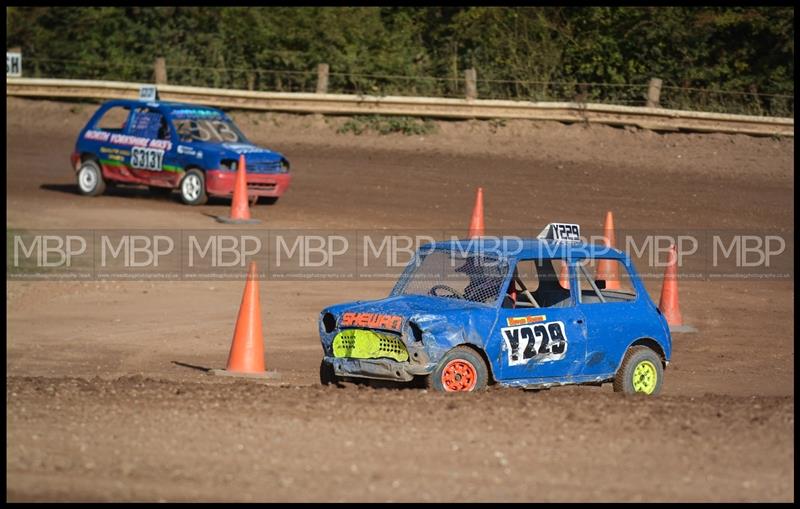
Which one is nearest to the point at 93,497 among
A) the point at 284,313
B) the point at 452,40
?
the point at 284,313

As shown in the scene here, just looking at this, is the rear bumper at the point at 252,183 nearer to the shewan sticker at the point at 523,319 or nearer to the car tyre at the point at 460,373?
the shewan sticker at the point at 523,319

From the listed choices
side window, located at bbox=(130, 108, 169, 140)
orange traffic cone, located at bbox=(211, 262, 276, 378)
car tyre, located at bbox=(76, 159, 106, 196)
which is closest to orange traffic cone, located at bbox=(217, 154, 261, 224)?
side window, located at bbox=(130, 108, 169, 140)

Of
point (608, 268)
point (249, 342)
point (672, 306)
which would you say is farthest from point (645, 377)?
point (608, 268)

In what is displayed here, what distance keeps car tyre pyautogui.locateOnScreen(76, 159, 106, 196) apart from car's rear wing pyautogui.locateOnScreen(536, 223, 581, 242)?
1383 centimetres

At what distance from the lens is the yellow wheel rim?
1055 centimetres

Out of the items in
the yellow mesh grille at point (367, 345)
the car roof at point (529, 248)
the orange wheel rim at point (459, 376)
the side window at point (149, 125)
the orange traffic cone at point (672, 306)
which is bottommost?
the orange traffic cone at point (672, 306)

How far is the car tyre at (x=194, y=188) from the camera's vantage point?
71.2 ft

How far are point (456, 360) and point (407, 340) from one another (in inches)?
17.2

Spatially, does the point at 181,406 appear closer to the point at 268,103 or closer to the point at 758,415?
the point at 758,415

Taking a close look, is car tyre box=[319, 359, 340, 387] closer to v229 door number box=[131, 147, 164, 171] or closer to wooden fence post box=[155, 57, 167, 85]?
v229 door number box=[131, 147, 164, 171]

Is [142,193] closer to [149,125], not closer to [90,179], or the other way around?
[90,179]

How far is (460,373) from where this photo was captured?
9.70 meters

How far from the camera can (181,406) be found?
8711mm

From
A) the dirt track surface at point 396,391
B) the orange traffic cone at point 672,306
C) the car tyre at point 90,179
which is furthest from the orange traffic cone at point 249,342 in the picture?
the car tyre at point 90,179
